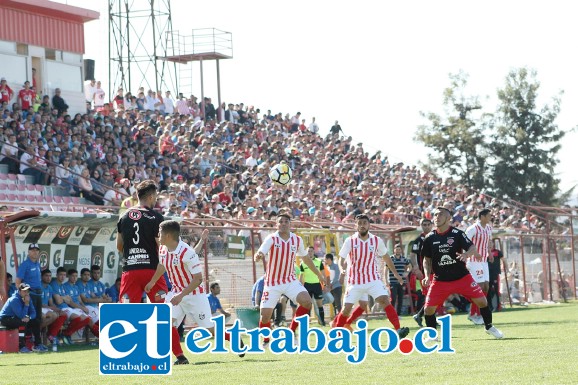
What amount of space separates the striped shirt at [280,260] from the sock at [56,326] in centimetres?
545

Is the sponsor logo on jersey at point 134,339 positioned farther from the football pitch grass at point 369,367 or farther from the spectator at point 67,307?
the spectator at point 67,307

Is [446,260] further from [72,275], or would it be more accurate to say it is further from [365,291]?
[72,275]

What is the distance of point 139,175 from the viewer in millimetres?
30984

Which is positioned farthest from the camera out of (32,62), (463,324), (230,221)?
(32,62)

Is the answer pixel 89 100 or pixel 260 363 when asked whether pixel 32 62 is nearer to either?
pixel 89 100

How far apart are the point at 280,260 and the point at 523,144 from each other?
43.7 meters

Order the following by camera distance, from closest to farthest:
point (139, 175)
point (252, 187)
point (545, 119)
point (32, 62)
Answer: point (139, 175) → point (252, 187) → point (32, 62) → point (545, 119)

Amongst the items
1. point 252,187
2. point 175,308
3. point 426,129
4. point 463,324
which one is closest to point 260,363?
point 175,308

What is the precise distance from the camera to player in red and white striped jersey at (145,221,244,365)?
13.6 meters

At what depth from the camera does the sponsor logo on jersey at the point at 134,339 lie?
12.1 metres

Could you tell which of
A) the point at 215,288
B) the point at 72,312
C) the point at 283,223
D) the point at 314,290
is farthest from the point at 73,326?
the point at 314,290

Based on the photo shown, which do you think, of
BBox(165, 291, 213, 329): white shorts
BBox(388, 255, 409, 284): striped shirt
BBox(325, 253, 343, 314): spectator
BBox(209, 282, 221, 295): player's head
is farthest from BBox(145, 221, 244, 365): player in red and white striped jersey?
BBox(388, 255, 409, 284): striped shirt

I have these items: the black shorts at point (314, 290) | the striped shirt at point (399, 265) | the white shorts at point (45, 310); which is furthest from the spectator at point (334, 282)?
the white shorts at point (45, 310)

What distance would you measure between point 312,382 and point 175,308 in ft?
11.3
